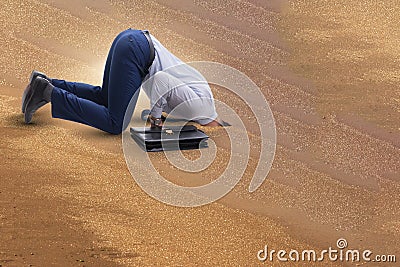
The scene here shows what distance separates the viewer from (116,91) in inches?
195

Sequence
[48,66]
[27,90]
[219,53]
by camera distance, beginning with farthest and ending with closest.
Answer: [219,53] < [48,66] < [27,90]

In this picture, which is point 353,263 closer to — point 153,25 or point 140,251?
point 140,251

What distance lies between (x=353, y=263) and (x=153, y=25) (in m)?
3.81

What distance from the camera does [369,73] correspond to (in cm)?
660

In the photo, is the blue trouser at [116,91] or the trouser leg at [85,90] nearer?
the blue trouser at [116,91]

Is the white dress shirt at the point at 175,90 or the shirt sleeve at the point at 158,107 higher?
the white dress shirt at the point at 175,90

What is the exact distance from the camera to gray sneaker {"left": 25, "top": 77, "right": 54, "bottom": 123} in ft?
16.6

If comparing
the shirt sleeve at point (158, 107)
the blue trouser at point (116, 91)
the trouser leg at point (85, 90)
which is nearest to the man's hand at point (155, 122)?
the shirt sleeve at point (158, 107)

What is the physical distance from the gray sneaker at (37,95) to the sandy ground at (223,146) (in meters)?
0.12

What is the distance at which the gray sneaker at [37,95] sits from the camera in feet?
16.6

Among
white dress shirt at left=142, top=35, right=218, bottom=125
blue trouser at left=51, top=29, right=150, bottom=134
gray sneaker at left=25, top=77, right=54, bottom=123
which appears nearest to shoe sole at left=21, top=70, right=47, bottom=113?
gray sneaker at left=25, top=77, right=54, bottom=123

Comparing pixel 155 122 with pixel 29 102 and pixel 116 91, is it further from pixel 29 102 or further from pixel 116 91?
pixel 29 102

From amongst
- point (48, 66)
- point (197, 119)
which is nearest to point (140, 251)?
point (197, 119)

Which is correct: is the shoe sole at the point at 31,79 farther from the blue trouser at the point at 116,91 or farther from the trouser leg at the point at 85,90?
the trouser leg at the point at 85,90
